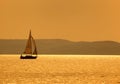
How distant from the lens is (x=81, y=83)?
391ft

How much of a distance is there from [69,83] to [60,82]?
150 inches

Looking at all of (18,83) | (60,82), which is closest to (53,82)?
(60,82)

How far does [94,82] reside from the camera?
122 m

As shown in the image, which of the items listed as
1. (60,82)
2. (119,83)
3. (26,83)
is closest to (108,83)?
(119,83)

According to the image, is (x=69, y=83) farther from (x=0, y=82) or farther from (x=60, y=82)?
(x=0, y=82)

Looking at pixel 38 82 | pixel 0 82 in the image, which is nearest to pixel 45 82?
pixel 38 82

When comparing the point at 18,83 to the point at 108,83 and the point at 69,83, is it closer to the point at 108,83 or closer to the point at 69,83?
the point at 69,83

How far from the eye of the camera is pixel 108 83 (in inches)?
4638

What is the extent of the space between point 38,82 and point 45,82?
1685 mm

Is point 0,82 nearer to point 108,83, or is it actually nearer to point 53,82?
point 53,82

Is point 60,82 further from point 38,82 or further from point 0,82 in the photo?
point 0,82

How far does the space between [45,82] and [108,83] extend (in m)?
Answer: 15.1

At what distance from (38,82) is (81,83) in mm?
10325

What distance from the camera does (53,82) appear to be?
400 feet
